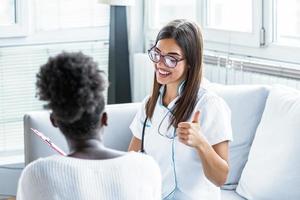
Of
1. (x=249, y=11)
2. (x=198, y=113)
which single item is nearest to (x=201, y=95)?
(x=198, y=113)

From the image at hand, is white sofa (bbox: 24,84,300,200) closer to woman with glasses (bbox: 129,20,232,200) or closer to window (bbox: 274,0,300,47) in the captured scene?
woman with glasses (bbox: 129,20,232,200)

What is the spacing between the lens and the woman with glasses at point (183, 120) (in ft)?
6.84

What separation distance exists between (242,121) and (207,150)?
2.73 feet

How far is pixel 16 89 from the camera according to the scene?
3936 mm

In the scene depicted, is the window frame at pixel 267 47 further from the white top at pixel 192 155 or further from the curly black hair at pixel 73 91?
the curly black hair at pixel 73 91

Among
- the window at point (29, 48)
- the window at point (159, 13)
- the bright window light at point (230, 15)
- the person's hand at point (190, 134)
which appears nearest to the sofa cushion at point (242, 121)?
the bright window light at point (230, 15)

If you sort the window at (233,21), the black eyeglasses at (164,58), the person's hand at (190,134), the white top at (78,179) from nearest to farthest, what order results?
1. the white top at (78,179)
2. the person's hand at (190,134)
3. the black eyeglasses at (164,58)
4. the window at (233,21)

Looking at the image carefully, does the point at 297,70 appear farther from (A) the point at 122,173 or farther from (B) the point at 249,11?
(A) the point at 122,173

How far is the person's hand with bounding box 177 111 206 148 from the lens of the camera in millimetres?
1918

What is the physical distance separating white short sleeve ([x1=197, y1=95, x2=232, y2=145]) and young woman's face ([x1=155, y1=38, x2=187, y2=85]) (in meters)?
0.15

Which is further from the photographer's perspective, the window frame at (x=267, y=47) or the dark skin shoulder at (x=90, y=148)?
the window frame at (x=267, y=47)

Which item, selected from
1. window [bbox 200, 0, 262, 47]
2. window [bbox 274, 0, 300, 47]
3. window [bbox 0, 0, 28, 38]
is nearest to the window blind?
window [bbox 0, 0, 28, 38]

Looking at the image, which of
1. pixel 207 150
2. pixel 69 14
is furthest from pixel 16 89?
pixel 207 150

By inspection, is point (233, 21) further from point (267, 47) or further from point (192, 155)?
point (192, 155)
